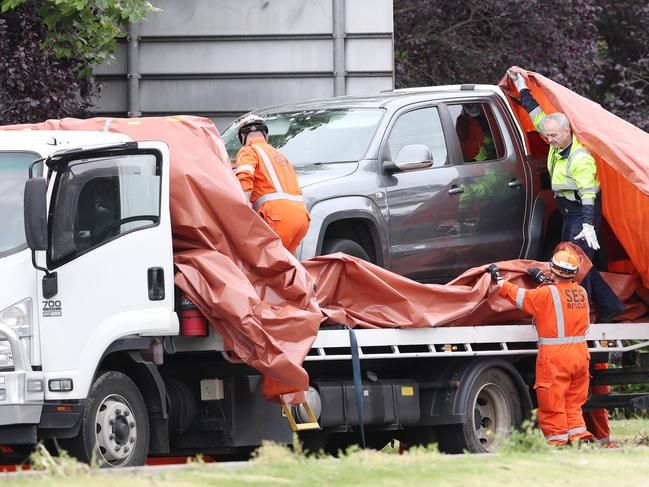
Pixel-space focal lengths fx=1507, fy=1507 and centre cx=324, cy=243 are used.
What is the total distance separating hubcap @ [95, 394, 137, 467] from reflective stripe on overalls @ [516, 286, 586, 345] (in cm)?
347

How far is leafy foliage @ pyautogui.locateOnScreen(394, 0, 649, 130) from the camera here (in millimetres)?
21297

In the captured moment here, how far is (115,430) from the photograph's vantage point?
30.8 ft

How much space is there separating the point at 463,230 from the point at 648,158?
1689 mm

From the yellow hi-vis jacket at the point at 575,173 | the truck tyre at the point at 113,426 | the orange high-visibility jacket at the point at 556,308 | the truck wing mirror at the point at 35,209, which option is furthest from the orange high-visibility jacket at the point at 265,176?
the yellow hi-vis jacket at the point at 575,173

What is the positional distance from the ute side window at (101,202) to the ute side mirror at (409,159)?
2497 mm

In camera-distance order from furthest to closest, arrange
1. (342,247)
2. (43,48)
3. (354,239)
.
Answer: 1. (43,48)
2. (354,239)
3. (342,247)

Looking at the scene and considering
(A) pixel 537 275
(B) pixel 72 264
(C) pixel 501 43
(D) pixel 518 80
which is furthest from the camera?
(C) pixel 501 43

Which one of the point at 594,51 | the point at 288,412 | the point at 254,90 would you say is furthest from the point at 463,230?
the point at 594,51

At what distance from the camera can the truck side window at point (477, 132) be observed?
12297 mm

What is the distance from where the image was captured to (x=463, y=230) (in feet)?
39.0

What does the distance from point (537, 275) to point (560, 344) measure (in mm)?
573

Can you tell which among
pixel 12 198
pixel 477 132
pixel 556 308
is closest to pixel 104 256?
pixel 12 198

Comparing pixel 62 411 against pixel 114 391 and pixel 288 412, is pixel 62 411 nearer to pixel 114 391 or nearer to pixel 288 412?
pixel 114 391

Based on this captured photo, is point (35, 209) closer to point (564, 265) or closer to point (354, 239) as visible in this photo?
point (354, 239)
